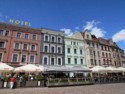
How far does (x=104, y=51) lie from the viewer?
146ft

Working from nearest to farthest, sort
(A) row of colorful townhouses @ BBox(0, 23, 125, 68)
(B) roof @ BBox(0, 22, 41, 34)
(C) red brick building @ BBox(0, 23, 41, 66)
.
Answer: (C) red brick building @ BBox(0, 23, 41, 66) → (A) row of colorful townhouses @ BBox(0, 23, 125, 68) → (B) roof @ BBox(0, 22, 41, 34)

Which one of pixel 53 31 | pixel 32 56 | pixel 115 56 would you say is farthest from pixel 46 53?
pixel 115 56

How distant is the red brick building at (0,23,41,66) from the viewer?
98.3ft

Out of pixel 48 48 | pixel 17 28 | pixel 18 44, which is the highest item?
pixel 17 28

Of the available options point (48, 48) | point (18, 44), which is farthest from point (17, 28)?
point (48, 48)

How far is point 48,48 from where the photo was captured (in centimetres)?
3509

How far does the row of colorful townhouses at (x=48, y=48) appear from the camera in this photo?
30.7 metres

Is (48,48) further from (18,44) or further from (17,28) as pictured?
(17,28)

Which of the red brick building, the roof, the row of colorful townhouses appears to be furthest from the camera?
the roof

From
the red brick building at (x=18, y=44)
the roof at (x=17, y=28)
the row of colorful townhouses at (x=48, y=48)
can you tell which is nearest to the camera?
the red brick building at (x=18, y=44)

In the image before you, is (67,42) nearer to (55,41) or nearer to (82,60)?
(55,41)

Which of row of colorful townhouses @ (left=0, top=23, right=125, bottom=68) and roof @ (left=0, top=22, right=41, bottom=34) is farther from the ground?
roof @ (left=0, top=22, right=41, bottom=34)

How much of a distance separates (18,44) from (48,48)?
8.20 metres

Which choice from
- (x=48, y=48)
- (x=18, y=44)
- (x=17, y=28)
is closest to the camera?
(x=18, y=44)
